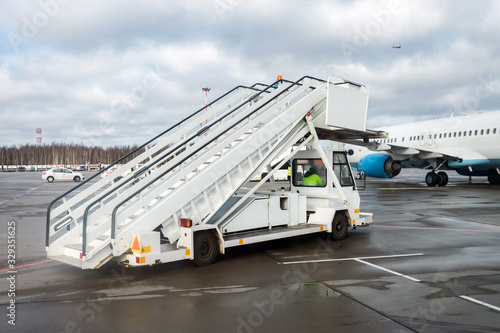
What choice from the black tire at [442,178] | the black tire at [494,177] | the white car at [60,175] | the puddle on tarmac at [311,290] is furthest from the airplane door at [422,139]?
the white car at [60,175]

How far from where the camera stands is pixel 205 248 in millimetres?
8156

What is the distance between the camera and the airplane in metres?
27.0

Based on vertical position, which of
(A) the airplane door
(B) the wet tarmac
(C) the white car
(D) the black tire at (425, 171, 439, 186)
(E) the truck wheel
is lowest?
(B) the wet tarmac

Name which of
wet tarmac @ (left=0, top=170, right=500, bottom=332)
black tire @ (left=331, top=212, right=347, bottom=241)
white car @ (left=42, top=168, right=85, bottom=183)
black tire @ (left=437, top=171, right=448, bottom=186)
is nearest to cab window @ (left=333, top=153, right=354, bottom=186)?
black tire @ (left=331, top=212, right=347, bottom=241)

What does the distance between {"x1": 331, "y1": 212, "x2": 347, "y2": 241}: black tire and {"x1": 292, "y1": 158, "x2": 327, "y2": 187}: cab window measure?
94 cm

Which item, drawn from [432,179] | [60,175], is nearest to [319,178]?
[432,179]

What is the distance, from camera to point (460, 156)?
28500mm

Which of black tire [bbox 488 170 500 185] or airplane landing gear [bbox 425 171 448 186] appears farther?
black tire [bbox 488 170 500 185]

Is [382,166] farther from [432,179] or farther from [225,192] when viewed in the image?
[225,192]

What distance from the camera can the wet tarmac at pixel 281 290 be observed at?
523 cm

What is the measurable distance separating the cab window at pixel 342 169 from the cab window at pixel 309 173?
0.39 m

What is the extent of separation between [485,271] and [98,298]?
693 cm

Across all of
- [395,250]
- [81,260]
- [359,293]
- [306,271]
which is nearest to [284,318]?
[359,293]

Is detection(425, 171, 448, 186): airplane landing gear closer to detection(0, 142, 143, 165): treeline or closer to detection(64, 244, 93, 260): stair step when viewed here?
detection(64, 244, 93, 260): stair step
